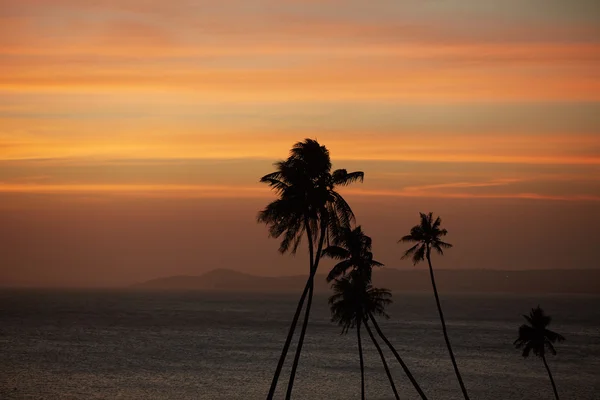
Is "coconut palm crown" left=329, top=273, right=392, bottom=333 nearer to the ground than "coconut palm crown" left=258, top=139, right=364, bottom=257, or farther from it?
nearer to the ground

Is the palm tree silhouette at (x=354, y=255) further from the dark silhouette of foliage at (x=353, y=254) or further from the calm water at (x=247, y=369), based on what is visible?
the calm water at (x=247, y=369)

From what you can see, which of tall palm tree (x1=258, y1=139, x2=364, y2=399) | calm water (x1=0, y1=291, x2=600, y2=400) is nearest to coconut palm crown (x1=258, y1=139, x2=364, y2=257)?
tall palm tree (x1=258, y1=139, x2=364, y2=399)

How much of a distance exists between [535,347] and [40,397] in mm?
58111

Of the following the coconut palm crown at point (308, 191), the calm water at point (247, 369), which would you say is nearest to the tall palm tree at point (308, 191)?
the coconut palm crown at point (308, 191)

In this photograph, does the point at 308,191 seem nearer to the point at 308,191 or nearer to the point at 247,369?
the point at 308,191

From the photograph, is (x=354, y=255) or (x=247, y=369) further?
(x=247, y=369)

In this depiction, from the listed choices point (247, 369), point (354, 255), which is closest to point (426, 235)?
point (354, 255)

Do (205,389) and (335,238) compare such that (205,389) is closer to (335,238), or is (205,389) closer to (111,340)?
(335,238)

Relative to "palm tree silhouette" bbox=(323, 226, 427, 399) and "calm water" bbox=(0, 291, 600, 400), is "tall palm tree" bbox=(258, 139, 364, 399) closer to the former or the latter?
"palm tree silhouette" bbox=(323, 226, 427, 399)

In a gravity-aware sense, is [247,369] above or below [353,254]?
below

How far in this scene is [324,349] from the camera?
172750mm

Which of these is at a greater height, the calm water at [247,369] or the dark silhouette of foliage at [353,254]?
the dark silhouette of foliage at [353,254]

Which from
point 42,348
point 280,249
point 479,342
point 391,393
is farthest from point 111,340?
point 280,249

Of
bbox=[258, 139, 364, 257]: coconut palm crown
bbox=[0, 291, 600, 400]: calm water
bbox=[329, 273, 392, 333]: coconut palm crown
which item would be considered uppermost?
bbox=[258, 139, 364, 257]: coconut palm crown
